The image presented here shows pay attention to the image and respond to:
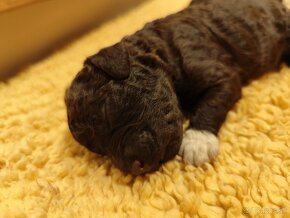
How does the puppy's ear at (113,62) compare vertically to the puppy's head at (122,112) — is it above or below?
above

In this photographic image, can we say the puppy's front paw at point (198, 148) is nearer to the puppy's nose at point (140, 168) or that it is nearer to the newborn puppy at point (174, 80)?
the newborn puppy at point (174, 80)

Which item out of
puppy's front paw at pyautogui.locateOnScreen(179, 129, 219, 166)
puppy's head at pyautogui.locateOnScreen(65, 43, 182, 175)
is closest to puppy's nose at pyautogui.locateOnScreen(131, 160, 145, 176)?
puppy's head at pyautogui.locateOnScreen(65, 43, 182, 175)

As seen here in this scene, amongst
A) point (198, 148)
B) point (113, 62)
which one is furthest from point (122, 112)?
→ point (198, 148)

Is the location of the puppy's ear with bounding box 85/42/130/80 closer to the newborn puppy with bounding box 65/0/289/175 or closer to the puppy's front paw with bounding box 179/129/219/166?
the newborn puppy with bounding box 65/0/289/175

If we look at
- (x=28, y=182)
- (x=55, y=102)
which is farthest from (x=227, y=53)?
(x=28, y=182)

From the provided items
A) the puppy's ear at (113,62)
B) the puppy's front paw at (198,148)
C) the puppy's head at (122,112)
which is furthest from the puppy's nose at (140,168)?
the puppy's ear at (113,62)

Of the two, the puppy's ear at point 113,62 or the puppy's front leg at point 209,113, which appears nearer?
the puppy's ear at point 113,62

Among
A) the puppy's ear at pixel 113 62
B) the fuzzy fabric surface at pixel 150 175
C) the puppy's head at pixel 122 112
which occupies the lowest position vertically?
the fuzzy fabric surface at pixel 150 175
